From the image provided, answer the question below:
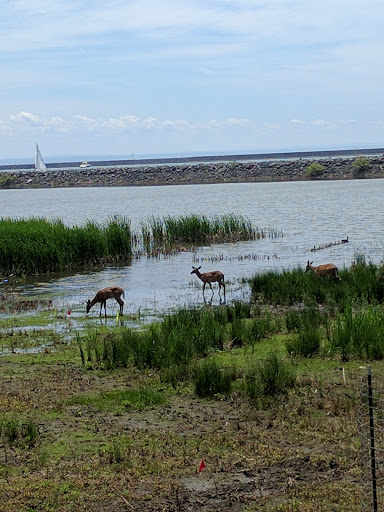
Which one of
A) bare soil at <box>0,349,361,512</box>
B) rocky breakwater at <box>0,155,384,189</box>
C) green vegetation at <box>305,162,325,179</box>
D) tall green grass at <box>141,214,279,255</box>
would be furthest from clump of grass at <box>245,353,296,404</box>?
green vegetation at <box>305,162,325,179</box>

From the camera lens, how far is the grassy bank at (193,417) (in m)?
6.47

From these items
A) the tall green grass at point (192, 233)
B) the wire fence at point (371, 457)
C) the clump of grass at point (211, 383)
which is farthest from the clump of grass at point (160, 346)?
the tall green grass at point (192, 233)

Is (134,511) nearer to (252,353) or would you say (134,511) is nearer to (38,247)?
(252,353)

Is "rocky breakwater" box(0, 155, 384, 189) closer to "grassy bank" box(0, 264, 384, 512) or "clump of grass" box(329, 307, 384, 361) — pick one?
"clump of grass" box(329, 307, 384, 361)

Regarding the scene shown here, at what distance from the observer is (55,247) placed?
2353cm

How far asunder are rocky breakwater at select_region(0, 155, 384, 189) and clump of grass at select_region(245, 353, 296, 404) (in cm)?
6935

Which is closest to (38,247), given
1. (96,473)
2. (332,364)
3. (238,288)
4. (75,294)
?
(75,294)

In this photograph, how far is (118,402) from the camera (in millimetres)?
9062

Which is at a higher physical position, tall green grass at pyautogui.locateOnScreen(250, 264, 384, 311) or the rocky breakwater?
the rocky breakwater

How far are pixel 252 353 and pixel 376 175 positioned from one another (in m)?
68.8

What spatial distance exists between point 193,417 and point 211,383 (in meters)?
0.83

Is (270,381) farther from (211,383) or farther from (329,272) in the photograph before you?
(329,272)

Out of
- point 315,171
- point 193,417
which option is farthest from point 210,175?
point 193,417

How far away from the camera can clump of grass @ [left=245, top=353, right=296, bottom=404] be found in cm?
892
